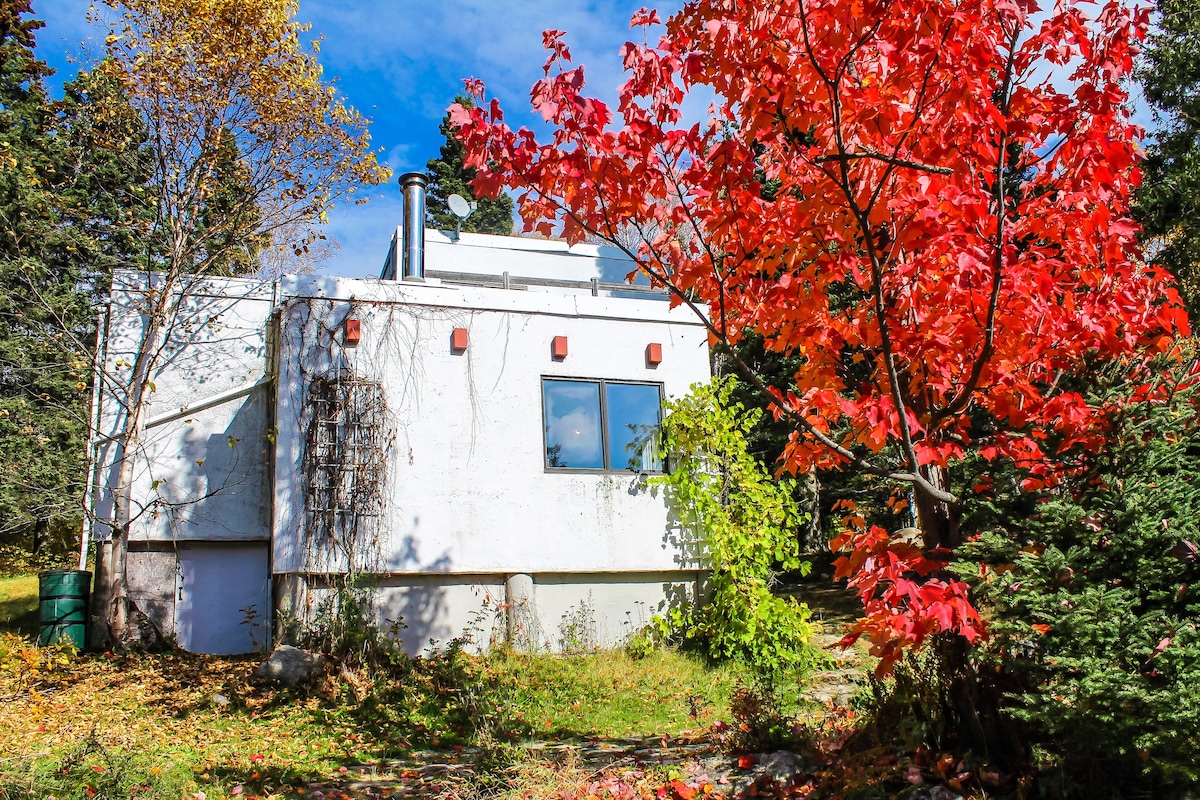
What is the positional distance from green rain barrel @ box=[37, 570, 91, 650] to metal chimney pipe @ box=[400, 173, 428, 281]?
6.43m

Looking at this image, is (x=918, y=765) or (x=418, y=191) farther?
(x=418, y=191)

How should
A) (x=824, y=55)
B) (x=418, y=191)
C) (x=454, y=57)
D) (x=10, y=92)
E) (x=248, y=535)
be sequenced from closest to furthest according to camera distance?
1. (x=824, y=55)
2. (x=454, y=57)
3. (x=248, y=535)
4. (x=418, y=191)
5. (x=10, y=92)

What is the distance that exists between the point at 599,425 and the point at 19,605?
11.6 metres

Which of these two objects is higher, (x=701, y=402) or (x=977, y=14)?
(x=977, y=14)

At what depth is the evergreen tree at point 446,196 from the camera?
119 ft

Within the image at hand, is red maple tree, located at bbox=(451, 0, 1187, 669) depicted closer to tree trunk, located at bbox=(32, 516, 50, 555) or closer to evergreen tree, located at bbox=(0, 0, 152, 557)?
evergreen tree, located at bbox=(0, 0, 152, 557)

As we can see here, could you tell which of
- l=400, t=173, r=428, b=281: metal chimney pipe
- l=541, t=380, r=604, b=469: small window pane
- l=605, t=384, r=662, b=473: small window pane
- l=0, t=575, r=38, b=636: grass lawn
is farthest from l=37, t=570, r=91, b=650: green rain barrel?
l=605, t=384, r=662, b=473: small window pane

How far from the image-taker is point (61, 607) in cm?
1026

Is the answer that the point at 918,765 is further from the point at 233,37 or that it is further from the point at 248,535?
the point at 233,37

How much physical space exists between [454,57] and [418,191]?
7075mm

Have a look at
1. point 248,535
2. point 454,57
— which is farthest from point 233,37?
point 248,535

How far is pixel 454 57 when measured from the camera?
26.3 ft

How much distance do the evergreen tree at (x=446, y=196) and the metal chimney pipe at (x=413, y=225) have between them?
2130 cm

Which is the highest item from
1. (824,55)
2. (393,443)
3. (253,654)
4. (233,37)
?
(233,37)
